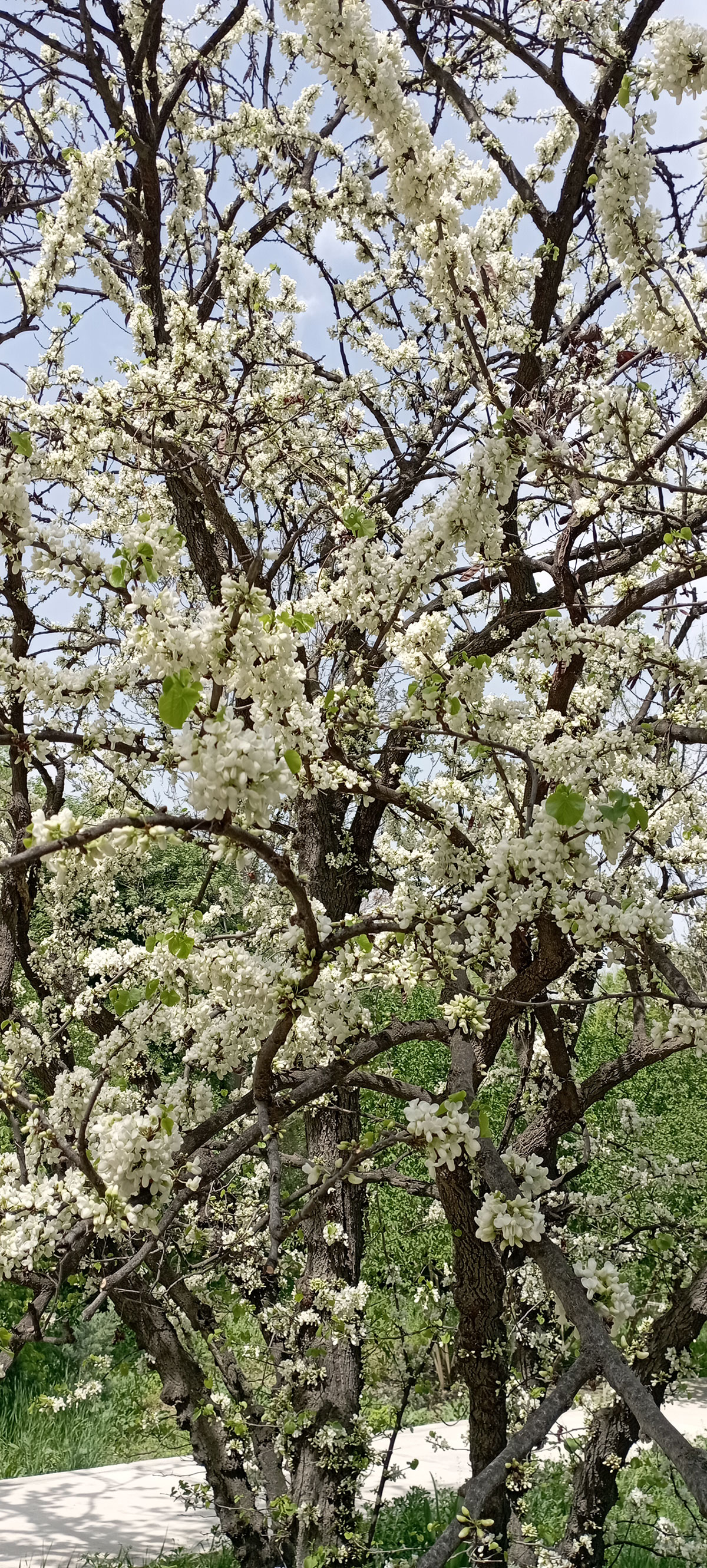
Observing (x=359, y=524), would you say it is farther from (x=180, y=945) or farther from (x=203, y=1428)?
(x=203, y=1428)

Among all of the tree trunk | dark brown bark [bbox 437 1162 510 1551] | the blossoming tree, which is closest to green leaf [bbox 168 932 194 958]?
the blossoming tree

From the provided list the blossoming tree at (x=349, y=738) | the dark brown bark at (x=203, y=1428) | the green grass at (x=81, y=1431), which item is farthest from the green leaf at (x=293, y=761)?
the green grass at (x=81, y=1431)

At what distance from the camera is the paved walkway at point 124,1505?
448cm

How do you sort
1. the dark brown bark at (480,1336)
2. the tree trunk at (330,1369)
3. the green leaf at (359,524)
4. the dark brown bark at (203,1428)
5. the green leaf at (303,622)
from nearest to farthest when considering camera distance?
the green leaf at (303,622), the green leaf at (359,524), the dark brown bark at (480,1336), the tree trunk at (330,1369), the dark brown bark at (203,1428)

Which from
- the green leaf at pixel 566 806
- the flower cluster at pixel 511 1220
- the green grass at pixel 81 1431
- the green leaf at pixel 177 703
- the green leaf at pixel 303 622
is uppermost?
the green leaf at pixel 303 622

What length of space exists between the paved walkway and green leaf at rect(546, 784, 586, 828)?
293 centimetres

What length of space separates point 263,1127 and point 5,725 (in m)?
1.21

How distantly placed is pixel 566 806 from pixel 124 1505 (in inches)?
225

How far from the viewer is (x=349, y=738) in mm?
2744

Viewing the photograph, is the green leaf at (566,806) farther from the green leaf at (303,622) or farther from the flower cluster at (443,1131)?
the flower cluster at (443,1131)

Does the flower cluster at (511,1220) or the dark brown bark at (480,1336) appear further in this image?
the dark brown bark at (480,1336)

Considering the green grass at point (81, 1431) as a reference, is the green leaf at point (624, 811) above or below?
above

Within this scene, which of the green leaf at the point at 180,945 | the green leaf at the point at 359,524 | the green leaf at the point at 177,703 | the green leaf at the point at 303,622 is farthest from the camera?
the green leaf at the point at 359,524

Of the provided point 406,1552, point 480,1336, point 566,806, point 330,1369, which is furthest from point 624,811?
point 406,1552
